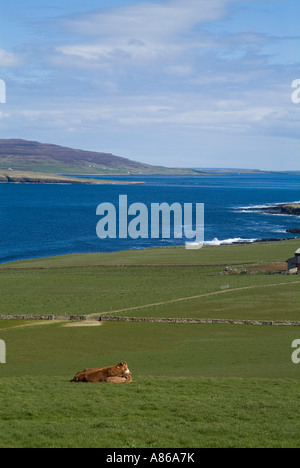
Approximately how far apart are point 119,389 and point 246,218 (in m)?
152

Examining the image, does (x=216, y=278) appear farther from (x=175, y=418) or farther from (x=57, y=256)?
(x=175, y=418)

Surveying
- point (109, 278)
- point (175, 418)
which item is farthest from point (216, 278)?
point (175, 418)

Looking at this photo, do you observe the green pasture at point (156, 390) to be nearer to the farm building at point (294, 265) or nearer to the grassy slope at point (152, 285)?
the grassy slope at point (152, 285)

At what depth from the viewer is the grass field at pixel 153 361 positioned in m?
20.0

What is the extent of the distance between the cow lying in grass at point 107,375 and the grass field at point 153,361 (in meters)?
0.65

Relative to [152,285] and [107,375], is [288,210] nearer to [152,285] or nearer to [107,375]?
[152,285]

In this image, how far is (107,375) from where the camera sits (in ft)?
94.7

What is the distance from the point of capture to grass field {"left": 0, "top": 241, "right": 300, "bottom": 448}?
786 inches

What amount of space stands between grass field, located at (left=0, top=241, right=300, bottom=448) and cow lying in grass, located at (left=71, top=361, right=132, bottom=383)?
0.65 metres

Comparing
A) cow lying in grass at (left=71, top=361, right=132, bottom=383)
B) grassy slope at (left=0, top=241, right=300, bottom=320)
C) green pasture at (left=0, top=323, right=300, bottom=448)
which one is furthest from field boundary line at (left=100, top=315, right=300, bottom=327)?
cow lying in grass at (left=71, top=361, right=132, bottom=383)

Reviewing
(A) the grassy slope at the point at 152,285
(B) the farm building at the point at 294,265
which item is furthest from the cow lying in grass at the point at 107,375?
(B) the farm building at the point at 294,265

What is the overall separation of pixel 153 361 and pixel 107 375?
301 inches

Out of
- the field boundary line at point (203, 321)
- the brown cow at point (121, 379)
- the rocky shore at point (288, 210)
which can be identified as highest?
the rocky shore at point (288, 210)

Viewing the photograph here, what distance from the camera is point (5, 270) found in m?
85.2
